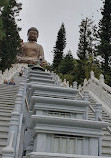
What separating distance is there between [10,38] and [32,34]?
7.05ft

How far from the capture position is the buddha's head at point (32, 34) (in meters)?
23.8

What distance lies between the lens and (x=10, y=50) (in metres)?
23.1

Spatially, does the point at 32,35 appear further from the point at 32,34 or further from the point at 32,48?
the point at 32,48

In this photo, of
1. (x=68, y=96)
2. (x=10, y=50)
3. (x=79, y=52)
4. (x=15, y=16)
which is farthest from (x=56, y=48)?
(x=68, y=96)

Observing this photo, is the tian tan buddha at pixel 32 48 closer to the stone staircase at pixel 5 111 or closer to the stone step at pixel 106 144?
the stone staircase at pixel 5 111

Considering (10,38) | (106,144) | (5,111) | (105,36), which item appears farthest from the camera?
(105,36)

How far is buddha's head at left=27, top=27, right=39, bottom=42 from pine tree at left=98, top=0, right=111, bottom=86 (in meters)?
6.12

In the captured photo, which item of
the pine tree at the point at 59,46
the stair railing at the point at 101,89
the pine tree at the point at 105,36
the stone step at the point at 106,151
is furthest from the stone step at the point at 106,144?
the pine tree at the point at 59,46

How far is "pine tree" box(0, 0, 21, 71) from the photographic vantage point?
73.8 feet

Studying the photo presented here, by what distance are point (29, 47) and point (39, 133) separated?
69.7ft

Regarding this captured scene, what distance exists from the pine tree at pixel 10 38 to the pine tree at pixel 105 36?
26.6 feet

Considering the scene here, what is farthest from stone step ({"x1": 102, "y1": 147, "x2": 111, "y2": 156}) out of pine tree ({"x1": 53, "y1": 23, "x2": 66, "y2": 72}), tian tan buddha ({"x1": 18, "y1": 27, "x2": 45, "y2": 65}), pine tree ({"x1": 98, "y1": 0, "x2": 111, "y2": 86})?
pine tree ({"x1": 53, "y1": 23, "x2": 66, "y2": 72})

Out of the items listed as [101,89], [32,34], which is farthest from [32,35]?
[101,89]

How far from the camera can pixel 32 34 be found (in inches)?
961
